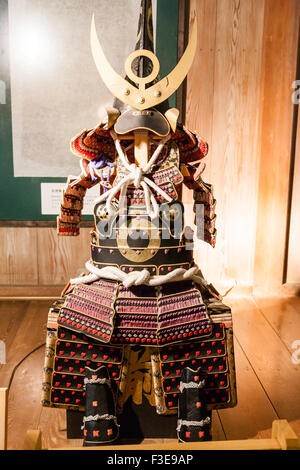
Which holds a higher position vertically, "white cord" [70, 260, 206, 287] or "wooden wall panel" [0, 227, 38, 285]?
"white cord" [70, 260, 206, 287]

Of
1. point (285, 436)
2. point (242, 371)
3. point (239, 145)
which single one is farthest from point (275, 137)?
point (285, 436)

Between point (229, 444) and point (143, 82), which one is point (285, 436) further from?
point (143, 82)

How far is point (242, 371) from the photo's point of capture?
5.85 ft

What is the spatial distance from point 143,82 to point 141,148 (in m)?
0.18

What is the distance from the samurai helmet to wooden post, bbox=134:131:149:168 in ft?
0.16

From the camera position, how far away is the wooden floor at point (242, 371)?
1.43 metres

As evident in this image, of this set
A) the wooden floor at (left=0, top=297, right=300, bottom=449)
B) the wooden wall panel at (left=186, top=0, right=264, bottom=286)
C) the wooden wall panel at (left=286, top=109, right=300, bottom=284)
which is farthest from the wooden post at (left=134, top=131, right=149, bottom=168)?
the wooden wall panel at (left=286, top=109, right=300, bottom=284)

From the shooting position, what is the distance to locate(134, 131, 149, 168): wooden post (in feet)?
4.13

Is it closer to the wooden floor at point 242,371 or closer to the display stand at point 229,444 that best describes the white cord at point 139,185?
the display stand at point 229,444

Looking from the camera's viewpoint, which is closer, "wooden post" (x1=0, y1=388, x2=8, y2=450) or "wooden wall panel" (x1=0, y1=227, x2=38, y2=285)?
"wooden post" (x1=0, y1=388, x2=8, y2=450)


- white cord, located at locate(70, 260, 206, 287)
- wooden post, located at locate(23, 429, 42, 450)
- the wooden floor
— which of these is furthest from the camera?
the wooden floor

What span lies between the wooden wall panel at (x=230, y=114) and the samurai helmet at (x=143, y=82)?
45.3 inches

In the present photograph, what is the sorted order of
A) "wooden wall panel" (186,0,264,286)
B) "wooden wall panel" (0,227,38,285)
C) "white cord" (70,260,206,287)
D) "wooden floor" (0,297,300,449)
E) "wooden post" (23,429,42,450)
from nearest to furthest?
1. "wooden post" (23,429,42,450)
2. "white cord" (70,260,206,287)
3. "wooden floor" (0,297,300,449)
4. "wooden wall panel" (186,0,264,286)
5. "wooden wall panel" (0,227,38,285)

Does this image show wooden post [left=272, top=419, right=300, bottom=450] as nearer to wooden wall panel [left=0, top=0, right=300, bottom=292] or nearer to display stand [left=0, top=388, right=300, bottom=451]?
display stand [left=0, top=388, right=300, bottom=451]
